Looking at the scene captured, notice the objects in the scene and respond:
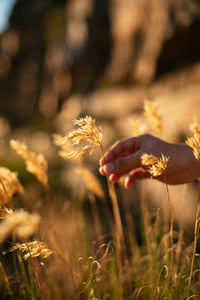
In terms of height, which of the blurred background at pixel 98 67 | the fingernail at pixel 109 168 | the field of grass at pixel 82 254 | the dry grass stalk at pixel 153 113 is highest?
the blurred background at pixel 98 67

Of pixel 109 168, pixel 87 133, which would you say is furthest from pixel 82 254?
pixel 87 133

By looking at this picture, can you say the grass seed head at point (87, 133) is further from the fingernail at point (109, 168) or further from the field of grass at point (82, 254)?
the fingernail at point (109, 168)

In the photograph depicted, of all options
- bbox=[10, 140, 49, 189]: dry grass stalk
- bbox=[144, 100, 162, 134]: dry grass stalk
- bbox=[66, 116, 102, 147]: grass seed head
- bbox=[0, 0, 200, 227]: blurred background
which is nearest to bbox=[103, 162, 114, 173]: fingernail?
bbox=[66, 116, 102, 147]: grass seed head

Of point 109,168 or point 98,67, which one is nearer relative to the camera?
point 109,168

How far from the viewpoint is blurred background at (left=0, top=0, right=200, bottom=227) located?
Result: 6.73 meters

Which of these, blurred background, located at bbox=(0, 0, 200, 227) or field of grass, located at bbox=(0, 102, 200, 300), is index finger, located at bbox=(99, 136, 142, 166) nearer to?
field of grass, located at bbox=(0, 102, 200, 300)

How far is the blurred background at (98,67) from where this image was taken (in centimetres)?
673

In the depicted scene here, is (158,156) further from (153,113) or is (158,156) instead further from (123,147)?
(153,113)

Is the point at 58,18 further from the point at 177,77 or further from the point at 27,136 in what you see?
the point at 177,77

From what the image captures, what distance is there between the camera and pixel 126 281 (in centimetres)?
180

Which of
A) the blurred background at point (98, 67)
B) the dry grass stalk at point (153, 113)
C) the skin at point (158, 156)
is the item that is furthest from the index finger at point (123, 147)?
the blurred background at point (98, 67)

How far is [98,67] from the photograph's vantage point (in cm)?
1738

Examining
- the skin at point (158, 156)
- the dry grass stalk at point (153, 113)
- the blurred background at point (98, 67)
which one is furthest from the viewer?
the blurred background at point (98, 67)

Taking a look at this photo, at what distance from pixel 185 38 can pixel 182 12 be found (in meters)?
0.73
